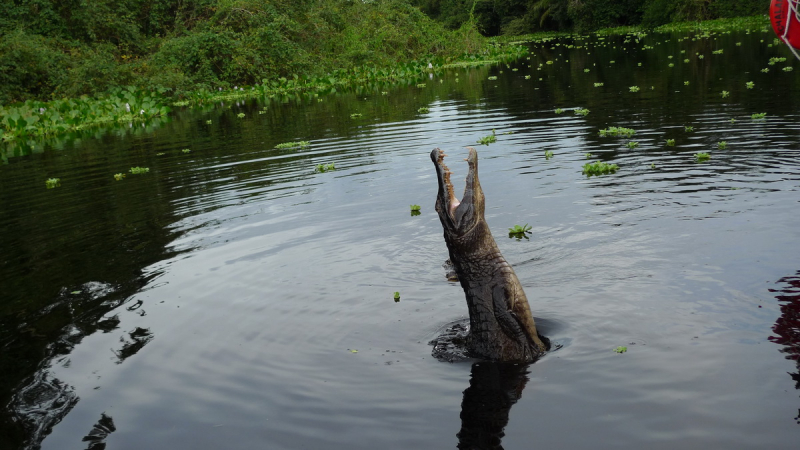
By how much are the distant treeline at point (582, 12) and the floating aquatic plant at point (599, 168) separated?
3620 cm

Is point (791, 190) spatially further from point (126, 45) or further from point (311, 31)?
point (126, 45)

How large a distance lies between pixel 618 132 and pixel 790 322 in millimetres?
8928

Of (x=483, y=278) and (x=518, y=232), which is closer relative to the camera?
(x=483, y=278)

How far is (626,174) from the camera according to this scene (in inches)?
439

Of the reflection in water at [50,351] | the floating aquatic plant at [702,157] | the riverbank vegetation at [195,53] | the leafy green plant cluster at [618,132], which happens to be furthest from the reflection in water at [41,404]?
the riverbank vegetation at [195,53]

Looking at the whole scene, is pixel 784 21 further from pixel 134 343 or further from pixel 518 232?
pixel 134 343

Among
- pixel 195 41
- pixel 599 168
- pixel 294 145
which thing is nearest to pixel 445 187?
pixel 599 168

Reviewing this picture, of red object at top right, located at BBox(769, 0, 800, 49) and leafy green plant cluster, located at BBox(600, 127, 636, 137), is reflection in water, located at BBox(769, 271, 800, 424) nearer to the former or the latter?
red object at top right, located at BBox(769, 0, 800, 49)

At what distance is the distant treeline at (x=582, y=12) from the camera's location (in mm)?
50125

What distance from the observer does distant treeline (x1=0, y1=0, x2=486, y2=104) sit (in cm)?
3322

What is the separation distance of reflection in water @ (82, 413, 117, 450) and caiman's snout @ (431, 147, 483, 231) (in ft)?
9.81

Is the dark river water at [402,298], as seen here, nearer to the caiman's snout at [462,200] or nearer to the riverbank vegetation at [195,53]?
the caiman's snout at [462,200]

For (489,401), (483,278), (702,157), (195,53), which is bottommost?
(489,401)

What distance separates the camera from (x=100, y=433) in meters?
5.20
